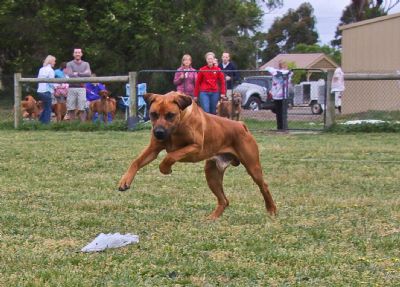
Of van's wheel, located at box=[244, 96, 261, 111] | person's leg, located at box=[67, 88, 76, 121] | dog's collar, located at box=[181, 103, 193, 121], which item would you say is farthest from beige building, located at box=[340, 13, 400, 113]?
dog's collar, located at box=[181, 103, 193, 121]

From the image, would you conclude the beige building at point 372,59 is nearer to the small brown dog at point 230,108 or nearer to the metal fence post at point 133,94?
the small brown dog at point 230,108

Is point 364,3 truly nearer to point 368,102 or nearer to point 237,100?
point 368,102

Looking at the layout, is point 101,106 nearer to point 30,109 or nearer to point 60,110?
point 60,110

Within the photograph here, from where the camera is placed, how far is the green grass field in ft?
15.4

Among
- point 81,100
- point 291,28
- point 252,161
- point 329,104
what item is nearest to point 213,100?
point 329,104

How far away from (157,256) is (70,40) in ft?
88.7

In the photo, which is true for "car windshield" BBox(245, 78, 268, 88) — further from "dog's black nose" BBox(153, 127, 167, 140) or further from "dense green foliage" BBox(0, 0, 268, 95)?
"dog's black nose" BBox(153, 127, 167, 140)

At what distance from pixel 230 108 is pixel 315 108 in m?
4.62

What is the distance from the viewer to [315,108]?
21906 millimetres

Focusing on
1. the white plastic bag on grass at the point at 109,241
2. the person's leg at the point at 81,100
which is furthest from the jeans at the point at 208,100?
the white plastic bag on grass at the point at 109,241

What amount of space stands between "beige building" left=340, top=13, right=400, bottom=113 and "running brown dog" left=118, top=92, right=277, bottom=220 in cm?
1611

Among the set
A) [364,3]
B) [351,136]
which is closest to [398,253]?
[351,136]

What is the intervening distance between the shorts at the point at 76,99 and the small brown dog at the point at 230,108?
3.59 meters

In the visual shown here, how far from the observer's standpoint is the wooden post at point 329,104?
Result: 17.6 metres
